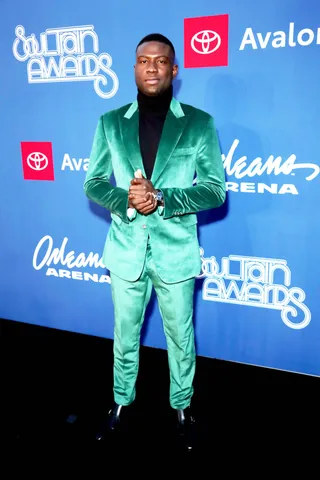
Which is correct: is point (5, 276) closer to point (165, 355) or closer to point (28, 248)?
point (28, 248)

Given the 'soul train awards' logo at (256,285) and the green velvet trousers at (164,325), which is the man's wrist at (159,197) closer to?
the green velvet trousers at (164,325)

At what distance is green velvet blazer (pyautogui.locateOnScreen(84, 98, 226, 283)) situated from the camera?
6.12 feet

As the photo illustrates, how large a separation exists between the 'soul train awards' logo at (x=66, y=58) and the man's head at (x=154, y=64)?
91cm

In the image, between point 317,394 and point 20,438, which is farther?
point 317,394

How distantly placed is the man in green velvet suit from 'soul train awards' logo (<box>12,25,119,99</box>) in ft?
2.80

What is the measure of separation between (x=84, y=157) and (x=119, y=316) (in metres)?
1.22

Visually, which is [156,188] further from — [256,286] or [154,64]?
[256,286]

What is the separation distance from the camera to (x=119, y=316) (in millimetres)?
2076

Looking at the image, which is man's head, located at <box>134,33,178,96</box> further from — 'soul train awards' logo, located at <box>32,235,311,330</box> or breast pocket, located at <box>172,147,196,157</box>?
'soul train awards' logo, located at <box>32,235,311,330</box>

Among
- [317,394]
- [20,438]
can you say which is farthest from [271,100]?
[20,438]

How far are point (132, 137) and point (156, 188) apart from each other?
0.24 meters

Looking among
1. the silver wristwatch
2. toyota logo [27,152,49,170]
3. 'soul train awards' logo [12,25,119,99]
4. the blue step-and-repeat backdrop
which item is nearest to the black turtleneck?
the silver wristwatch

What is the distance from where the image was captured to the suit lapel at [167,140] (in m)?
1.85

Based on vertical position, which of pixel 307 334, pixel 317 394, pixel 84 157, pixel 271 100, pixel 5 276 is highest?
pixel 271 100
